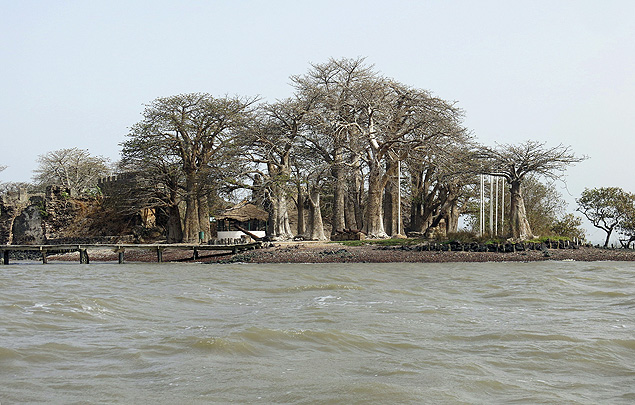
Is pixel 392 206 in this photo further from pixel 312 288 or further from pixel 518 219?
pixel 312 288

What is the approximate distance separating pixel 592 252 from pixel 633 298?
15760 mm

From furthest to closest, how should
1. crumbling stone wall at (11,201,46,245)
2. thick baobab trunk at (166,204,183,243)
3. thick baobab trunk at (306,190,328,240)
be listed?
1. crumbling stone wall at (11,201,46,245)
2. thick baobab trunk at (166,204,183,243)
3. thick baobab trunk at (306,190,328,240)

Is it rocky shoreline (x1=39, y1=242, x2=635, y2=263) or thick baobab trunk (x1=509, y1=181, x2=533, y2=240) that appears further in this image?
thick baobab trunk (x1=509, y1=181, x2=533, y2=240)

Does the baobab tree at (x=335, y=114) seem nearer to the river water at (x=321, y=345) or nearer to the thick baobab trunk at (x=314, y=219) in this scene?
the thick baobab trunk at (x=314, y=219)

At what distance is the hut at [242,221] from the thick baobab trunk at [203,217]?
1337 mm

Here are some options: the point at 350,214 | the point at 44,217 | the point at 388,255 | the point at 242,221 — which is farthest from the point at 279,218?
the point at 44,217

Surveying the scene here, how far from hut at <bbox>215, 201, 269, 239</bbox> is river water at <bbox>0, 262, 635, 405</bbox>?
84.5ft

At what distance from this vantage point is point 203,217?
3981 centimetres

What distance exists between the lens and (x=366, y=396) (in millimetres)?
5449

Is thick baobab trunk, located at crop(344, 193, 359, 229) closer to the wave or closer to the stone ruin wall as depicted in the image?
the stone ruin wall

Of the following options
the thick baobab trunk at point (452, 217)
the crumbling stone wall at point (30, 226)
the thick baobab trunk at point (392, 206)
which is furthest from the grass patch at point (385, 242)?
the crumbling stone wall at point (30, 226)

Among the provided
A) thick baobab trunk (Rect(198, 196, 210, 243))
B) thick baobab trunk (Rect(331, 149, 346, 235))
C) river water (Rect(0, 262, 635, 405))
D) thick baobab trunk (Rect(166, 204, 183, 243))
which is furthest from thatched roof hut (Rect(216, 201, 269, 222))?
river water (Rect(0, 262, 635, 405))

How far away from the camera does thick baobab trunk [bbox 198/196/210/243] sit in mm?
38562

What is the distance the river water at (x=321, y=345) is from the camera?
563 cm
